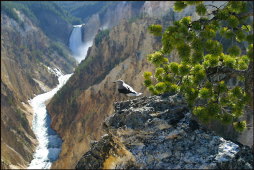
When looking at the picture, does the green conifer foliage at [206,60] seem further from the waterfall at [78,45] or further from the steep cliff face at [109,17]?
the waterfall at [78,45]

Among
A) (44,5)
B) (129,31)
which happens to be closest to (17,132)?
(129,31)

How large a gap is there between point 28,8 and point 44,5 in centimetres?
1253

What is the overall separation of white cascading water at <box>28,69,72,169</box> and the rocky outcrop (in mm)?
46369

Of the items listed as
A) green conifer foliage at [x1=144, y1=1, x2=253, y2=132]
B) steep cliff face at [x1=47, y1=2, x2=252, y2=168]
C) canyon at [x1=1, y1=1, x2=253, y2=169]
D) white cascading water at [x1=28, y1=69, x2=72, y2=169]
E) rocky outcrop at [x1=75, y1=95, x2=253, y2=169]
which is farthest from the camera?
white cascading water at [x1=28, y1=69, x2=72, y2=169]

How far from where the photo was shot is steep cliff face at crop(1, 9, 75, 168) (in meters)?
54.8

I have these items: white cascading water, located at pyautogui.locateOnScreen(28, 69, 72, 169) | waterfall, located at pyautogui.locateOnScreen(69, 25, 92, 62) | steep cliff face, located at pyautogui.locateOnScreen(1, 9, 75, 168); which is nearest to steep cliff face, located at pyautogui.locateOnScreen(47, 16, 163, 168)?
white cascading water, located at pyautogui.locateOnScreen(28, 69, 72, 169)

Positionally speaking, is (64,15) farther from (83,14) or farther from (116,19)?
(116,19)

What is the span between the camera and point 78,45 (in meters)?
152

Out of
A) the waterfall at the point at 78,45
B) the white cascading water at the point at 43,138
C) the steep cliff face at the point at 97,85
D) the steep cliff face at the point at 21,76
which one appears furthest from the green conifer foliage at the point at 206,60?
the waterfall at the point at 78,45

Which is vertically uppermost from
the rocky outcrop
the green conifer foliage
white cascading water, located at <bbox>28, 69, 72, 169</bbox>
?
the green conifer foliage

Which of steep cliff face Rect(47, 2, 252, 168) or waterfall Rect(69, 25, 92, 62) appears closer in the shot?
steep cliff face Rect(47, 2, 252, 168)

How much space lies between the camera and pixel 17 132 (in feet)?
192

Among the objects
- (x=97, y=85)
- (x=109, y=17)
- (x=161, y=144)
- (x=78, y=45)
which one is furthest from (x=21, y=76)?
(x=161, y=144)

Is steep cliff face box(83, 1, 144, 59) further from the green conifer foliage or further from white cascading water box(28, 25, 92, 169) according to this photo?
the green conifer foliage
